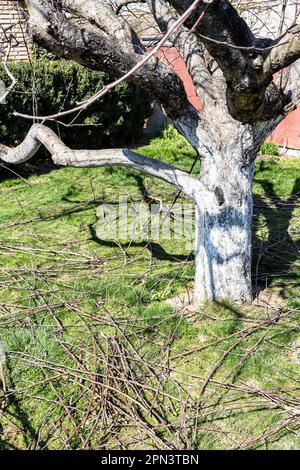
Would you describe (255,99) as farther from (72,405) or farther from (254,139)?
(72,405)

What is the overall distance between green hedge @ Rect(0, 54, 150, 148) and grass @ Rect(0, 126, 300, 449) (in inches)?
117

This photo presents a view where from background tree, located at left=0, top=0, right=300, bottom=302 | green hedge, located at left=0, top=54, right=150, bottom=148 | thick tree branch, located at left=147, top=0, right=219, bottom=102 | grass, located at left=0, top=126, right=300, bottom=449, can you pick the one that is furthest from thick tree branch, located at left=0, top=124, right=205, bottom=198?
green hedge, located at left=0, top=54, right=150, bottom=148

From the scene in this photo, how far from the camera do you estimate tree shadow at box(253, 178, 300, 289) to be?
16.2 feet

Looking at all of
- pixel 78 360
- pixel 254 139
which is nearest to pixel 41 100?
pixel 254 139

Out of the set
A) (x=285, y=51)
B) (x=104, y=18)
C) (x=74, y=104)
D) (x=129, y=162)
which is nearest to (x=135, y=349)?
(x=129, y=162)

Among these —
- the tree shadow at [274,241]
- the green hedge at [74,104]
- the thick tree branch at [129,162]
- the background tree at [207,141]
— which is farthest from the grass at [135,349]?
the green hedge at [74,104]

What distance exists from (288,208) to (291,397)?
3.81 metres

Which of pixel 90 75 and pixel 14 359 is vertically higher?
pixel 90 75

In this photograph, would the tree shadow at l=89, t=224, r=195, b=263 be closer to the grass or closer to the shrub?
the grass

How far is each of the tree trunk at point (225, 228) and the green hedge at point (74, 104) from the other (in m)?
4.12

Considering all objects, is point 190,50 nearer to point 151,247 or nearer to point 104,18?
point 104,18

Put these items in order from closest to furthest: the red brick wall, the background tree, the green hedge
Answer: the background tree < the red brick wall < the green hedge

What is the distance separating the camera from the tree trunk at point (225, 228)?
13.5 feet

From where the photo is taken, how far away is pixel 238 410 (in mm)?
3260
